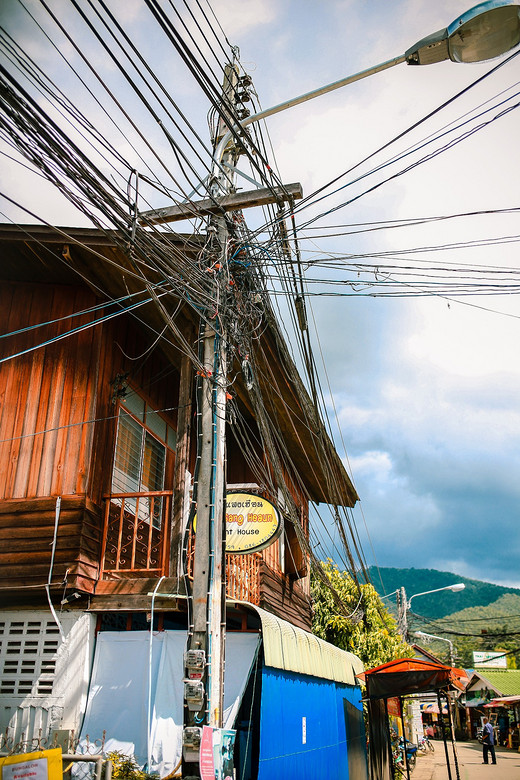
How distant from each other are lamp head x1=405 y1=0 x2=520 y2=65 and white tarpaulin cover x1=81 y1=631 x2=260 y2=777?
7.02 m

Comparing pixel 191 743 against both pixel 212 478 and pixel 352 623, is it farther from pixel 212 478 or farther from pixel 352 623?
pixel 352 623

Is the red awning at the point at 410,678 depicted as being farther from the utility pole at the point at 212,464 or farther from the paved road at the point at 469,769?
the paved road at the point at 469,769

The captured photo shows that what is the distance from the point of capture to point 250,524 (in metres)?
8.30

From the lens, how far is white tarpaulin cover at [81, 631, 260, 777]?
311 inches

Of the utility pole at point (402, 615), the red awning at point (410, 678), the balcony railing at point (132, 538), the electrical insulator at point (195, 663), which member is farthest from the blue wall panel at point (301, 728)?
the utility pole at point (402, 615)

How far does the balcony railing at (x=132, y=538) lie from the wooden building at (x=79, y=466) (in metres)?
0.04

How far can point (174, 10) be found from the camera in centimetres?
538

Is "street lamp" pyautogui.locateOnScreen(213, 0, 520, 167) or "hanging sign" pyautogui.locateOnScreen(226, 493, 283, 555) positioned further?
"hanging sign" pyautogui.locateOnScreen(226, 493, 283, 555)

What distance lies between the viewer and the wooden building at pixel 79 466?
27.2 ft

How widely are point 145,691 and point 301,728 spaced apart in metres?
2.94

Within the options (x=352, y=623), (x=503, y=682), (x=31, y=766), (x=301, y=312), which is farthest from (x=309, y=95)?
(x=503, y=682)

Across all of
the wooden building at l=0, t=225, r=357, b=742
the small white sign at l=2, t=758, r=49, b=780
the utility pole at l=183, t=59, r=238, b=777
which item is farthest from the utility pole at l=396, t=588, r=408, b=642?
the small white sign at l=2, t=758, r=49, b=780

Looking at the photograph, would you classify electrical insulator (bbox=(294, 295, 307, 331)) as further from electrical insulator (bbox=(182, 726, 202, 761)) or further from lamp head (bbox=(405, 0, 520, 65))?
electrical insulator (bbox=(182, 726, 202, 761))

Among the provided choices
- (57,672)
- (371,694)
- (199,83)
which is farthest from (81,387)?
(371,694)
